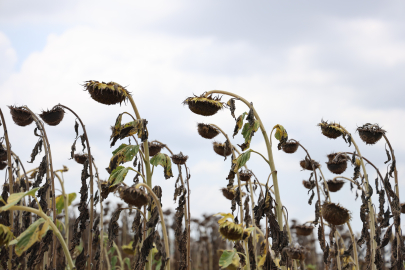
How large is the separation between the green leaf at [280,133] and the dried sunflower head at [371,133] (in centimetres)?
100

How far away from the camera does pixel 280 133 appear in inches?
123

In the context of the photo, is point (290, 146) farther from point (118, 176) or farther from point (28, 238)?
point (28, 238)

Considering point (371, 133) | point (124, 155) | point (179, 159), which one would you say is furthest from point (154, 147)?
point (371, 133)

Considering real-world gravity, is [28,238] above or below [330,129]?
below

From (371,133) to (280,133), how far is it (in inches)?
42.1

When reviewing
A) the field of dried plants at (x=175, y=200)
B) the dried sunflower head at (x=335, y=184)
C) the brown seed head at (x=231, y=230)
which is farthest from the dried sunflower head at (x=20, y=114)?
the dried sunflower head at (x=335, y=184)

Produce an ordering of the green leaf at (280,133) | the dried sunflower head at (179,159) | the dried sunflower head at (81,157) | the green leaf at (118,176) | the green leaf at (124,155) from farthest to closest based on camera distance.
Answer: the dried sunflower head at (81,157)
the dried sunflower head at (179,159)
the green leaf at (280,133)
the green leaf at (124,155)
the green leaf at (118,176)

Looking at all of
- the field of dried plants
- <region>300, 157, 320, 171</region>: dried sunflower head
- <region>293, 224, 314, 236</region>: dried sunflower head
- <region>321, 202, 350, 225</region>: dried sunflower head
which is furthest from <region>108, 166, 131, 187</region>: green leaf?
<region>293, 224, 314, 236</region>: dried sunflower head

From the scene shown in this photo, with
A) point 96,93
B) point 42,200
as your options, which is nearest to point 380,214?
point 96,93

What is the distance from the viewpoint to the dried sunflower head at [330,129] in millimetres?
3646

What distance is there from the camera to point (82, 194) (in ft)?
11.2

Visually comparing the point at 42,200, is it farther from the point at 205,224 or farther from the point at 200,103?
the point at 205,224

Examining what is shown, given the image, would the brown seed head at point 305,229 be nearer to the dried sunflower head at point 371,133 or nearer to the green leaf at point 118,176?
the dried sunflower head at point 371,133

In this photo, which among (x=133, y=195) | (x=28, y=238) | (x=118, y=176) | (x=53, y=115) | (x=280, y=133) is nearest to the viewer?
(x=28, y=238)
